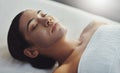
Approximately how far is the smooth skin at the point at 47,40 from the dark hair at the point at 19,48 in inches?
0.8

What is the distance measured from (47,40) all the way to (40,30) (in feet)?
0.19

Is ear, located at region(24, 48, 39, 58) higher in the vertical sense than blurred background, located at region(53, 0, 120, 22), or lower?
higher

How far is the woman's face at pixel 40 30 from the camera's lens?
1.23 m

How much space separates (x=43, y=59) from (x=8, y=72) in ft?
0.58

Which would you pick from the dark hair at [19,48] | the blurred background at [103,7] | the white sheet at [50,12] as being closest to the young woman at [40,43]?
the dark hair at [19,48]

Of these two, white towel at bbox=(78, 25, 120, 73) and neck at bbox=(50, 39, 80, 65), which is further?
neck at bbox=(50, 39, 80, 65)

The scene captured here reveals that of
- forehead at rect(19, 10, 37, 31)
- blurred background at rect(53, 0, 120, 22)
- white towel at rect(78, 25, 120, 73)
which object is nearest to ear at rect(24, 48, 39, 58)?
forehead at rect(19, 10, 37, 31)

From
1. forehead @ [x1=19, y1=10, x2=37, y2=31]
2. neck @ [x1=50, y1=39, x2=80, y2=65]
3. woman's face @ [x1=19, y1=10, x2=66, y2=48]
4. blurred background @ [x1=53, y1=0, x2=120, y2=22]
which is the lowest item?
blurred background @ [x1=53, y1=0, x2=120, y2=22]

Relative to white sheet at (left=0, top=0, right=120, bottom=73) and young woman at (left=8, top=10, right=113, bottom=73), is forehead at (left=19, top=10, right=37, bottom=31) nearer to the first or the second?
young woman at (left=8, top=10, right=113, bottom=73)

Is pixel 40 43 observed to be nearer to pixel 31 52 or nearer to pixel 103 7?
pixel 31 52

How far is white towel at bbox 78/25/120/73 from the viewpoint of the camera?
1071 mm

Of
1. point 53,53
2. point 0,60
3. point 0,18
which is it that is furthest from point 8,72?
point 0,18

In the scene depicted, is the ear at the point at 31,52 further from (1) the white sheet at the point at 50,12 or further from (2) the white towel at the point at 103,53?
(2) the white towel at the point at 103,53

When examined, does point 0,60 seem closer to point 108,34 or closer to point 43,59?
point 43,59
